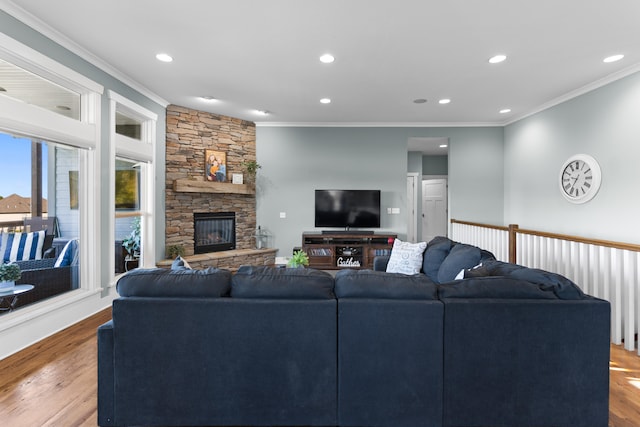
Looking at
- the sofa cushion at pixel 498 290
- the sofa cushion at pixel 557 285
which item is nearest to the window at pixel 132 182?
the sofa cushion at pixel 498 290

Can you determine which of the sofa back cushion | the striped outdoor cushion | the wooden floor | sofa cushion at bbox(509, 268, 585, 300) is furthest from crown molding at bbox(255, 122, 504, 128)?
sofa cushion at bbox(509, 268, 585, 300)

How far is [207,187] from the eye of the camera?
208 inches

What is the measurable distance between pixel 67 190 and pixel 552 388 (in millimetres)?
4334

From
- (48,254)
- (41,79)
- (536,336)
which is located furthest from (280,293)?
(41,79)

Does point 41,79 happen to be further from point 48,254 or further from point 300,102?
point 300,102

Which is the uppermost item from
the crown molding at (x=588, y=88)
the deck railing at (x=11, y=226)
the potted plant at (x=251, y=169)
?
the crown molding at (x=588, y=88)

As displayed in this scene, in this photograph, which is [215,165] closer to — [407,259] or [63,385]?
[407,259]

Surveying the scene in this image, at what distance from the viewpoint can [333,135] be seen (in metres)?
6.15

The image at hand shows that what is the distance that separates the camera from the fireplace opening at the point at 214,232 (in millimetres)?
5434

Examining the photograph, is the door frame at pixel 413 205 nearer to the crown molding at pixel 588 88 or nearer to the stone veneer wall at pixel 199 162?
the crown molding at pixel 588 88

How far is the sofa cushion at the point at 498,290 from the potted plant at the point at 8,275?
11.0 feet

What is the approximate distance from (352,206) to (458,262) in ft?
11.2

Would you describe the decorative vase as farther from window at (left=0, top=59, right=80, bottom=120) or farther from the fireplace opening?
the fireplace opening

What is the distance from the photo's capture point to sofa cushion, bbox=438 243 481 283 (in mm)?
2676
